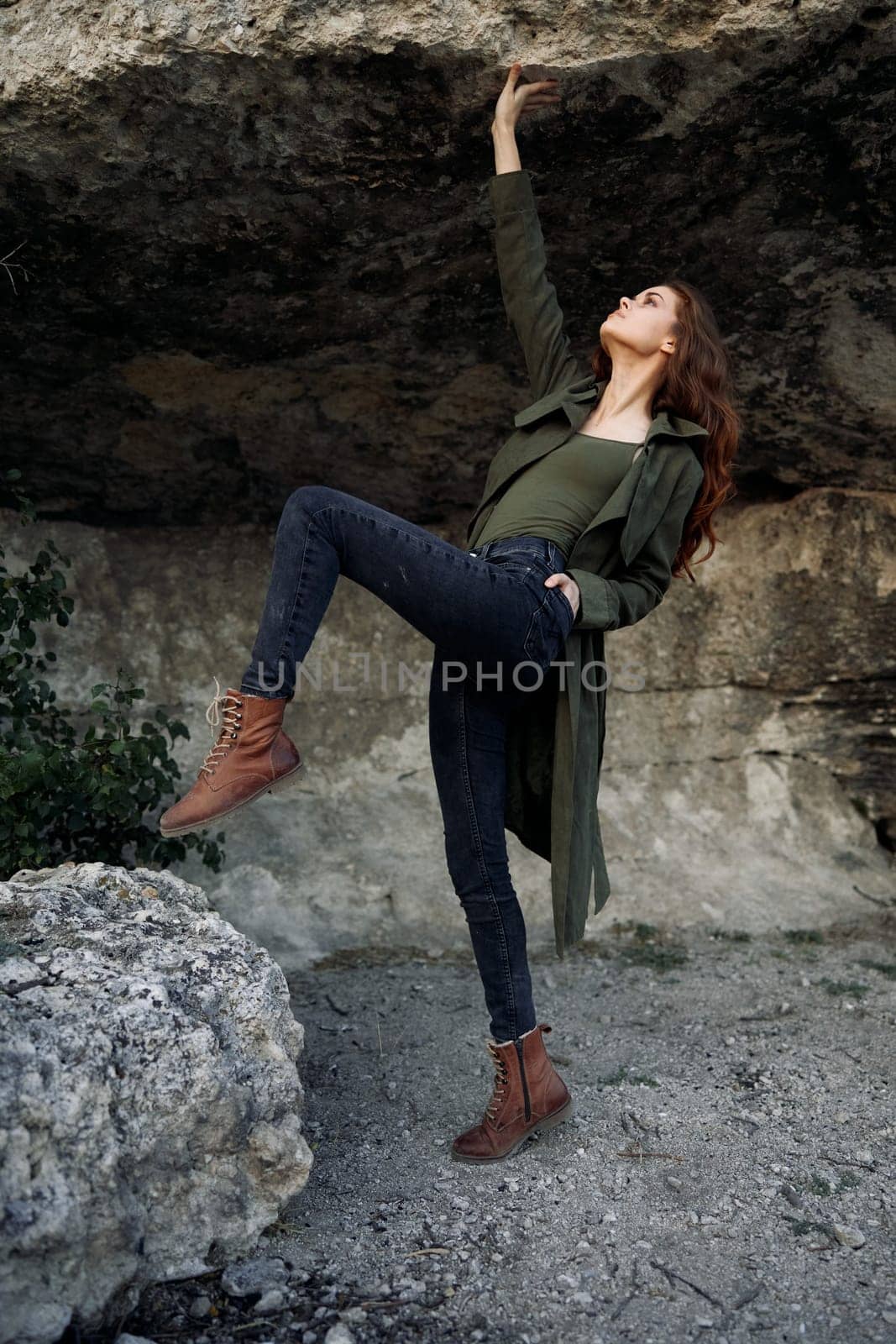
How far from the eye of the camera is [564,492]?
2.57 meters

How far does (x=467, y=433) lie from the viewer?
3.83m

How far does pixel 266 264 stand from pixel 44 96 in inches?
27.0

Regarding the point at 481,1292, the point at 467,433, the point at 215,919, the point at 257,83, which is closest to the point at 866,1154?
the point at 481,1292

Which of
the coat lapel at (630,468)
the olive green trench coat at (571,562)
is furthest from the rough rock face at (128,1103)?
the coat lapel at (630,468)

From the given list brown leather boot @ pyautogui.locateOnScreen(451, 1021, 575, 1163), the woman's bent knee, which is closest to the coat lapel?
the woman's bent knee

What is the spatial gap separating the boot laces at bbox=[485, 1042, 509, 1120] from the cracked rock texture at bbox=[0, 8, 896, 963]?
133cm

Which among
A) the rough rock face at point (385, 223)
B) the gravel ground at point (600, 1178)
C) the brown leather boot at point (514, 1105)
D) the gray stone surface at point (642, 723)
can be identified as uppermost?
the rough rock face at point (385, 223)

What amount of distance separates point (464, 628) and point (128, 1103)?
42.4 inches

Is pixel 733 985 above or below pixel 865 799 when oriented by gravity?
below

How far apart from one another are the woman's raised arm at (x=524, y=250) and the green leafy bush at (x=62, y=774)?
1418 millimetres

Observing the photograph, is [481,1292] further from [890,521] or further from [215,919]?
[890,521]

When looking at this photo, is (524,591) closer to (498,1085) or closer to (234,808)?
(234,808)

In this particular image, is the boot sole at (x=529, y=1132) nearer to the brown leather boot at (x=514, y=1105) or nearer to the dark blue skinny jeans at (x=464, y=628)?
the brown leather boot at (x=514, y=1105)

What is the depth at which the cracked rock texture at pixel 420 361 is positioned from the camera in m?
2.50
